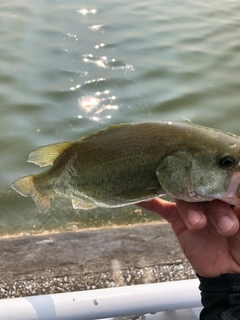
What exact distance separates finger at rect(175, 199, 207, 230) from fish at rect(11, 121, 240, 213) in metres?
0.05

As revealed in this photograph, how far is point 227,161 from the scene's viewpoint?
158cm

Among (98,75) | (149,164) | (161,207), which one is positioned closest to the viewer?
(149,164)

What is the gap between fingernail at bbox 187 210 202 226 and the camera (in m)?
1.65

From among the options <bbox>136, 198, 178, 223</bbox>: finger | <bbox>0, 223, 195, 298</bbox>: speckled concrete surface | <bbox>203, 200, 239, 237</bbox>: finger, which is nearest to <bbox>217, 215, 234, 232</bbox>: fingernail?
<bbox>203, 200, 239, 237</bbox>: finger

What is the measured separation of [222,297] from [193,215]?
0.48 metres

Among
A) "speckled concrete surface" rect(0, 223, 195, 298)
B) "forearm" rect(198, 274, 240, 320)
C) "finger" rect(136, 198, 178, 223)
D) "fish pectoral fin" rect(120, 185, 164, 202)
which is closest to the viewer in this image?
"fish pectoral fin" rect(120, 185, 164, 202)

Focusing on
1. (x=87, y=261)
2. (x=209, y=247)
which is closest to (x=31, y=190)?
(x=209, y=247)

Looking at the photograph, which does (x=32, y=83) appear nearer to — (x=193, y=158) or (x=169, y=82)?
(x=169, y=82)

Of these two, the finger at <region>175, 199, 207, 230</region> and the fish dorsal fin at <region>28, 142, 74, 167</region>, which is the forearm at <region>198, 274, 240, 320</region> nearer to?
the finger at <region>175, 199, 207, 230</region>

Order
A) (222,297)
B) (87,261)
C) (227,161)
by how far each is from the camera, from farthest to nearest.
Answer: (87,261) → (222,297) → (227,161)

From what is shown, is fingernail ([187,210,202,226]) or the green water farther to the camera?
the green water

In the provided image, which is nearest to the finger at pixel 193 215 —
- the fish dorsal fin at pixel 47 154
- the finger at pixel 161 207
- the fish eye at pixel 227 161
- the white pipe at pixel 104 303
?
the fish eye at pixel 227 161

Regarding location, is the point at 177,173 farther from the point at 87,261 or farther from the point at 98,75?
the point at 98,75

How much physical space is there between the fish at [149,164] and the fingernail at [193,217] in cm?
5
